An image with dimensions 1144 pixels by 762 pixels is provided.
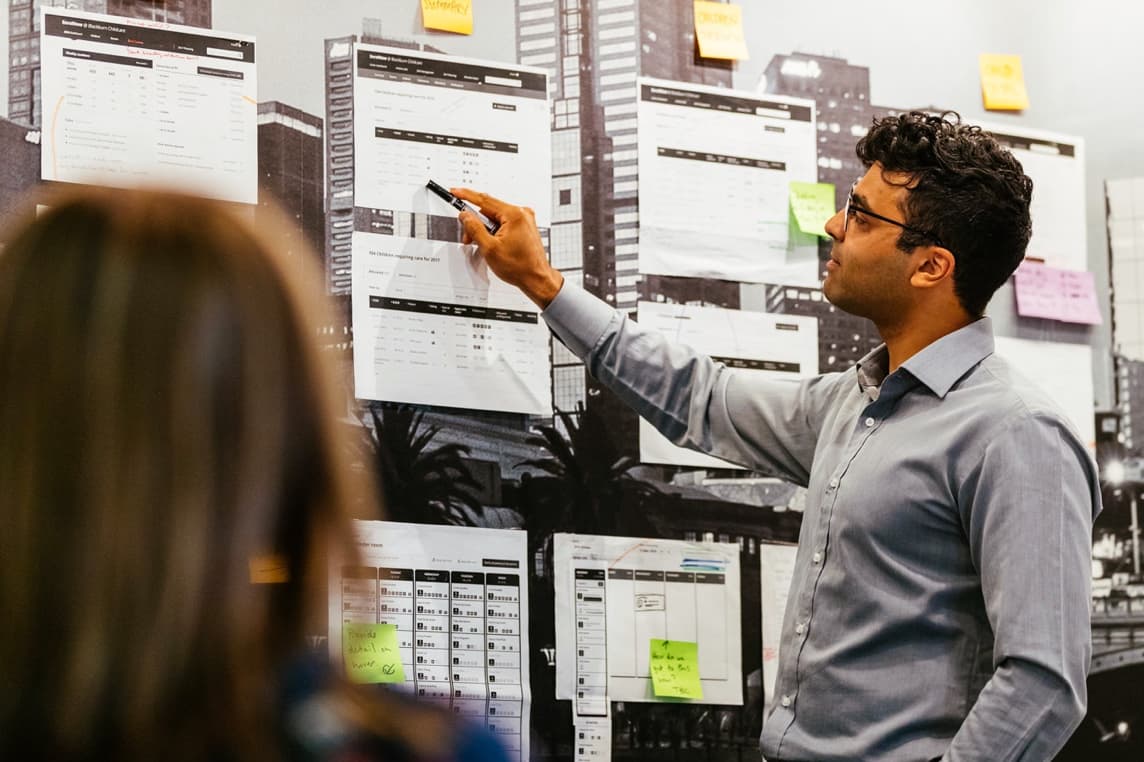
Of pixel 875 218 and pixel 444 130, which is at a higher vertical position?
pixel 444 130

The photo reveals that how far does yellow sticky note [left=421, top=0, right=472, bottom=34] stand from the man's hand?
0.29 metres

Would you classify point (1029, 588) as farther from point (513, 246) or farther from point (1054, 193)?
point (1054, 193)

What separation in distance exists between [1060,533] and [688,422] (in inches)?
24.3

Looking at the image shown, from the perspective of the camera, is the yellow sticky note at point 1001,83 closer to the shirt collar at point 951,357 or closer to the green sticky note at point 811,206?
the green sticky note at point 811,206

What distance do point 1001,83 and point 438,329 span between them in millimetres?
1323

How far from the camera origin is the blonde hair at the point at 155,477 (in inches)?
28.8

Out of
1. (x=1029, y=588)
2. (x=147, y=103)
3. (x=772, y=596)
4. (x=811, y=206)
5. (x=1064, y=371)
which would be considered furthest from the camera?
(x=1064, y=371)

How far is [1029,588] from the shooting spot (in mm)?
1835

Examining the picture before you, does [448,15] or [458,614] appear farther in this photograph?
[448,15]

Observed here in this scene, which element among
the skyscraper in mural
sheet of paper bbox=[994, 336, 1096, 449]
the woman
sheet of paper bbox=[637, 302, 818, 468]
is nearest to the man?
sheet of paper bbox=[637, 302, 818, 468]

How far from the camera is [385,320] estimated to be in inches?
91.8

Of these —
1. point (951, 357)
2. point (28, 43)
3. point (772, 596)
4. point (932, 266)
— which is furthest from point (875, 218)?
point (28, 43)

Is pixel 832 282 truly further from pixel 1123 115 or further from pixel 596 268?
pixel 1123 115

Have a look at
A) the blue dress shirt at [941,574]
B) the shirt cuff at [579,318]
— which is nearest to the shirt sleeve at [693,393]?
the shirt cuff at [579,318]
